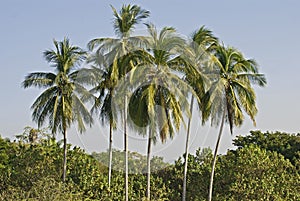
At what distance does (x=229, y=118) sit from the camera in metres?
23.3

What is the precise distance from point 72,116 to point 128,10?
212 inches

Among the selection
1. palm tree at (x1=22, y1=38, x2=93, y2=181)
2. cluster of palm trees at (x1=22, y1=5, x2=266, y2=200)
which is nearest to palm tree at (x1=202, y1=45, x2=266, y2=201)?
cluster of palm trees at (x1=22, y1=5, x2=266, y2=200)

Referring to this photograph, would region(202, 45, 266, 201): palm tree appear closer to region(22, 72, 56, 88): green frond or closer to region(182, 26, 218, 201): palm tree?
region(182, 26, 218, 201): palm tree

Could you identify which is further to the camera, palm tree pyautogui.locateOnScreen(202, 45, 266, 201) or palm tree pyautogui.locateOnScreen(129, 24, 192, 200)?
palm tree pyautogui.locateOnScreen(202, 45, 266, 201)

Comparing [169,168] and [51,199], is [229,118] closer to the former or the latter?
[169,168]

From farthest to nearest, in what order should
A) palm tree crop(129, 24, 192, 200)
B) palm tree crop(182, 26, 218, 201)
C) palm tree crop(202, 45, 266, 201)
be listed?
palm tree crop(202, 45, 266, 201) < palm tree crop(182, 26, 218, 201) < palm tree crop(129, 24, 192, 200)

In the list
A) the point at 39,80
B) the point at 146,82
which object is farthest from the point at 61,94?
the point at 146,82

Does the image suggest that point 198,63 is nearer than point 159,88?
No

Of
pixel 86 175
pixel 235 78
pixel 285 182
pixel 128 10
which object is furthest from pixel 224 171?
pixel 128 10

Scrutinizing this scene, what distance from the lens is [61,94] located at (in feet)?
82.8

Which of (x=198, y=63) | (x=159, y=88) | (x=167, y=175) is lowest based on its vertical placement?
(x=167, y=175)

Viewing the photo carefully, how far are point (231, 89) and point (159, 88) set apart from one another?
355 centimetres

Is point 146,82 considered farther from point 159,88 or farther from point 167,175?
point 167,175

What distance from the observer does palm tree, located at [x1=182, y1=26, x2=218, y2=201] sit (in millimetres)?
21453
